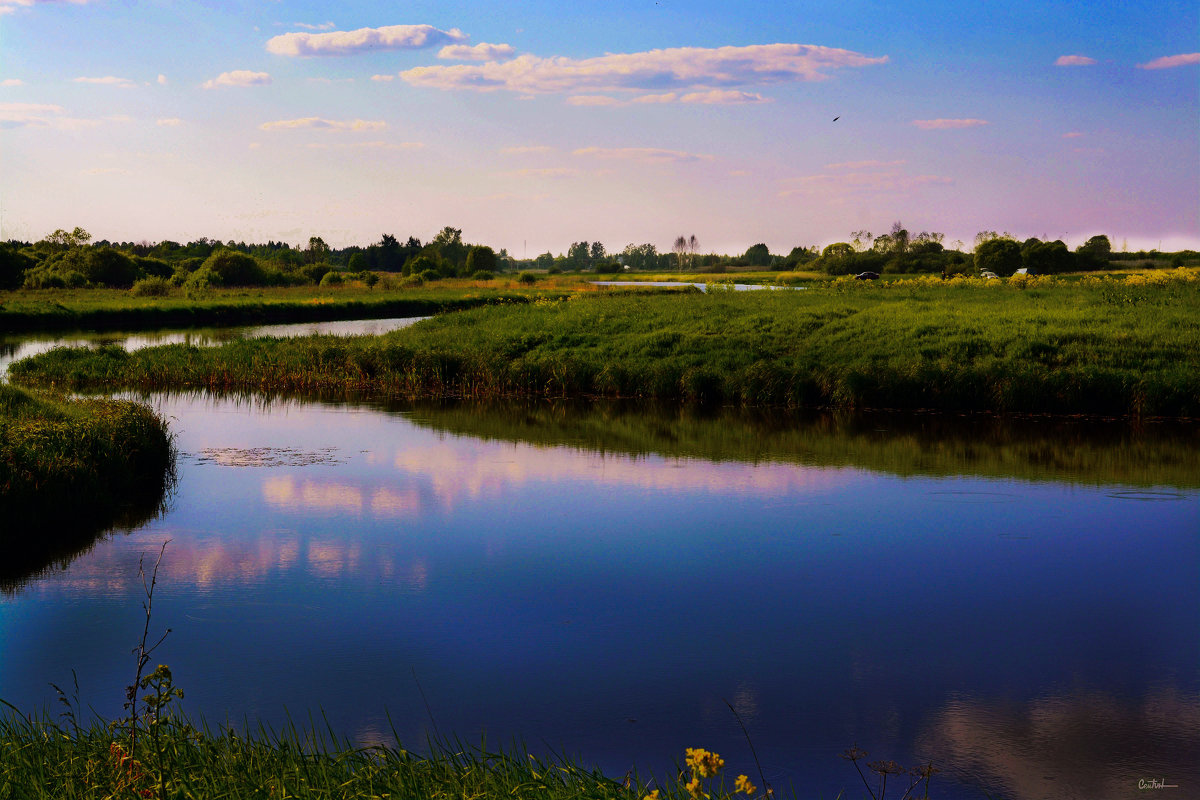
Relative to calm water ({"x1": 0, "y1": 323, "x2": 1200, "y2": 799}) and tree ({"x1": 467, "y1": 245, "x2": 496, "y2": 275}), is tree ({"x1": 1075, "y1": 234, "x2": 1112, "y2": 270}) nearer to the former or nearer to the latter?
calm water ({"x1": 0, "y1": 323, "x2": 1200, "y2": 799})

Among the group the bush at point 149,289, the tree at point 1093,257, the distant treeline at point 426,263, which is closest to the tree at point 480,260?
the distant treeline at point 426,263

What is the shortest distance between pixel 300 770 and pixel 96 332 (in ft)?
148

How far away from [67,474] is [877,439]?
1341cm

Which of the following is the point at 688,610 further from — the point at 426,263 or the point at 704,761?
the point at 426,263

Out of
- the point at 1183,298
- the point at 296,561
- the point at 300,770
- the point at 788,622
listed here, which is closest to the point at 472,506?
the point at 296,561

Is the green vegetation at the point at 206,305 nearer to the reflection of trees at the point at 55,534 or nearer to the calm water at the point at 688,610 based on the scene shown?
the calm water at the point at 688,610

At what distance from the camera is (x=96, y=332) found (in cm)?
4500

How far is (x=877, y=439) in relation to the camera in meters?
19.0

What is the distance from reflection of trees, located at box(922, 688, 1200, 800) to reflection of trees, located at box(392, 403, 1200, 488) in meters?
8.96

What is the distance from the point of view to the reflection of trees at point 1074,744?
598cm

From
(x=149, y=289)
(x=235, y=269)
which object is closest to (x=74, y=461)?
(x=149, y=289)

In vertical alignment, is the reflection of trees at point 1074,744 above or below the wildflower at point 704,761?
below

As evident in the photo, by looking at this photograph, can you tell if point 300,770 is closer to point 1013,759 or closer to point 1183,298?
point 1013,759

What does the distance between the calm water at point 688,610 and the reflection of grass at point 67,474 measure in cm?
54
